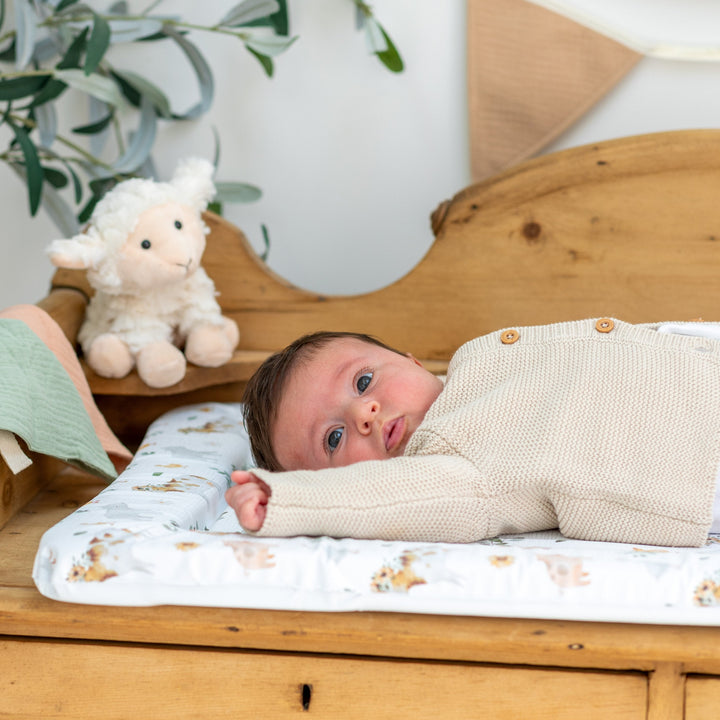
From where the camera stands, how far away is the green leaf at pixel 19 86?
57.0 inches

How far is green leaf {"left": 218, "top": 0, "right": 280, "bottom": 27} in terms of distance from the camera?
144 cm

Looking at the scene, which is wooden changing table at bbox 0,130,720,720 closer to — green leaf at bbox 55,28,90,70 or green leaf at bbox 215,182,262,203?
green leaf at bbox 215,182,262,203

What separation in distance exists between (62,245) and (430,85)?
680mm

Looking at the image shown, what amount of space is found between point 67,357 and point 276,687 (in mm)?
654

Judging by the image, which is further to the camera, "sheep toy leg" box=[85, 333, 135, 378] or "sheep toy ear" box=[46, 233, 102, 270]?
"sheep toy leg" box=[85, 333, 135, 378]

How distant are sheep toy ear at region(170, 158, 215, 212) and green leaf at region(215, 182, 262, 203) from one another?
0.14 m

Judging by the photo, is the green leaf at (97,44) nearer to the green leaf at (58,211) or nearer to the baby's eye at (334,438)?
the green leaf at (58,211)

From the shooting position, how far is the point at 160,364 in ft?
4.61

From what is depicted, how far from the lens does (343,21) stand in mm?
1604

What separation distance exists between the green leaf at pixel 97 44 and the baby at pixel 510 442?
0.55m

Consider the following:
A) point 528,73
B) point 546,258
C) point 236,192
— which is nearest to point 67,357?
point 236,192

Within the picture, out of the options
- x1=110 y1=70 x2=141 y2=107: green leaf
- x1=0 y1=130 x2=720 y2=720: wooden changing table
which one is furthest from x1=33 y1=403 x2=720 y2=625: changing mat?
x1=110 y1=70 x2=141 y2=107: green leaf

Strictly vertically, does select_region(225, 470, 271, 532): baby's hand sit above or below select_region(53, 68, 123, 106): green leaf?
below

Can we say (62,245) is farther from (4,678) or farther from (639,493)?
(639,493)
